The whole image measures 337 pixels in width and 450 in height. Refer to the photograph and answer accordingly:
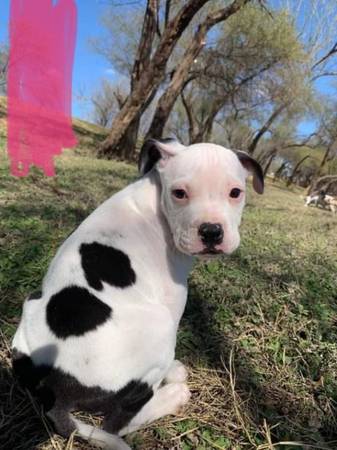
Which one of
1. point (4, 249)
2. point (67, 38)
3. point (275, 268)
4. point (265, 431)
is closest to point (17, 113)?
point (67, 38)

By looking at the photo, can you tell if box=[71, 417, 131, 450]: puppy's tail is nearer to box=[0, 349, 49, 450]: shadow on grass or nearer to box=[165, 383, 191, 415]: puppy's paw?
box=[0, 349, 49, 450]: shadow on grass

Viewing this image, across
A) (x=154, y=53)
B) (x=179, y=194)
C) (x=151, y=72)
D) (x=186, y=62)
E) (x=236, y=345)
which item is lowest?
(x=236, y=345)

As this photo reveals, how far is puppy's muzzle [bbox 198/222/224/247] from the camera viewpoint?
2000mm

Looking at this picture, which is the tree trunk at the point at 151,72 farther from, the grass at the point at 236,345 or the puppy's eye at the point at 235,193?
the puppy's eye at the point at 235,193

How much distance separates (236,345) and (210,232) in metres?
1.12

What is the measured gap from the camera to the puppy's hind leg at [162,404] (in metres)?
2.00

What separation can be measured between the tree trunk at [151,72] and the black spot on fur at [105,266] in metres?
10.1

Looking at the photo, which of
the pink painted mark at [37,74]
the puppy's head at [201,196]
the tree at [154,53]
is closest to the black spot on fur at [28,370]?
the puppy's head at [201,196]

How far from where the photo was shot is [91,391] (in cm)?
175

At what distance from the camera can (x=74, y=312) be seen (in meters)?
1.78

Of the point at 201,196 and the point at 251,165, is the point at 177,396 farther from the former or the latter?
the point at 251,165

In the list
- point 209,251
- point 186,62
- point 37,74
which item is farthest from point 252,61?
point 209,251

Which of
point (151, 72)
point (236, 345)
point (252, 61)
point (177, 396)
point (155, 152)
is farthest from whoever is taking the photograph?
point (252, 61)

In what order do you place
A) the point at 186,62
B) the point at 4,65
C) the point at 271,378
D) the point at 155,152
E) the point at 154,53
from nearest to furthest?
1. the point at 155,152
2. the point at 271,378
3. the point at 4,65
4. the point at 154,53
5. the point at 186,62
